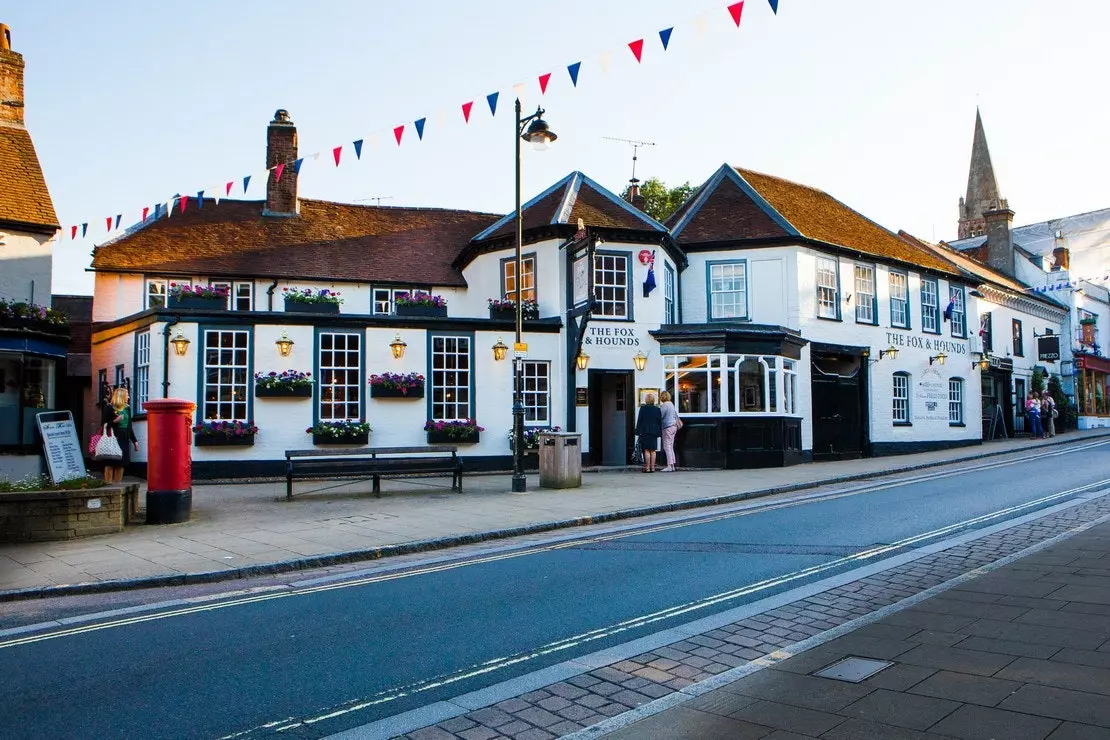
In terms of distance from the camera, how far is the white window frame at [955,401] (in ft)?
96.8

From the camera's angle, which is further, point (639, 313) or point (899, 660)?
point (639, 313)

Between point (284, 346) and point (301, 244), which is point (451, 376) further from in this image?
point (301, 244)

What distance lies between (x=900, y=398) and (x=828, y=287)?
5020 mm

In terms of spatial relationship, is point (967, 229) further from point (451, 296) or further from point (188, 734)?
point (188, 734)

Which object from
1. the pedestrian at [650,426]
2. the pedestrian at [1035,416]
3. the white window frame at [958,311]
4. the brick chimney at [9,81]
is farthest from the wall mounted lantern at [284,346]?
A: the pedestrian at [1035,416]

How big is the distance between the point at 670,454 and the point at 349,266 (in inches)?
419

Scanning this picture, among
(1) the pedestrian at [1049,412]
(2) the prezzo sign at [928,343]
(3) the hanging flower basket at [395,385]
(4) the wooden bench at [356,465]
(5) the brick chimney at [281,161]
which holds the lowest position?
(4) the wooden bench at [356,465]

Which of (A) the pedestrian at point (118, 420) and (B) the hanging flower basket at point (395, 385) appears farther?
(B) the hanging flower basket at point (395, 385)

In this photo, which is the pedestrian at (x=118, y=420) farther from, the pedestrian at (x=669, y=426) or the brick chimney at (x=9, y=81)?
the brick chimney at (x=9, y=81)

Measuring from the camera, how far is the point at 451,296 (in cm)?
2483

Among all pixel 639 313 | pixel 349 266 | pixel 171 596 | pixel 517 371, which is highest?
pixel 349 266

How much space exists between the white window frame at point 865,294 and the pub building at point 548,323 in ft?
0.28

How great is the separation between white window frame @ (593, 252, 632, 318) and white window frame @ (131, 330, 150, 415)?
1054 cm

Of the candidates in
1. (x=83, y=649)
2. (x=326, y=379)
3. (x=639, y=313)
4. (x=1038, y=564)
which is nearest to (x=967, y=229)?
(x=639, y=313)
